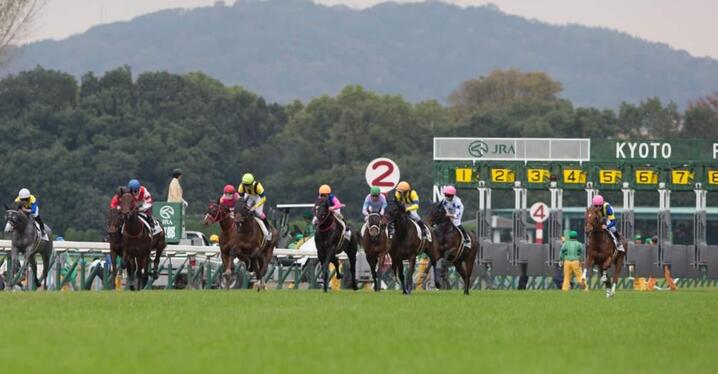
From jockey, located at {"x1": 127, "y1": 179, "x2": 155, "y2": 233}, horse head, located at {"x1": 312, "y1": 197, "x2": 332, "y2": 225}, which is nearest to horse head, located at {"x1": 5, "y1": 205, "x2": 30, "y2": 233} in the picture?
jockey, located at {"x1": 127, "y1": 179, "x2": 155, "y2": 233}

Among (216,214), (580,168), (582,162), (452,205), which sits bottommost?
(216,214)

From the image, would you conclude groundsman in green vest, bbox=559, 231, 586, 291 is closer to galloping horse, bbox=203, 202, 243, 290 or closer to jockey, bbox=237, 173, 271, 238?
galloping horse, bbox=203, 202, 243, 290

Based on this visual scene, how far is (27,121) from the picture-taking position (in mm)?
103000

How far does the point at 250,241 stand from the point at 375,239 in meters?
2.35

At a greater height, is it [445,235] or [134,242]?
[445,235]

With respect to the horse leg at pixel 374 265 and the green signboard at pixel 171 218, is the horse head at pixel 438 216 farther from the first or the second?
the green signboard at pixel 171 218

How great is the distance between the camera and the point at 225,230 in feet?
111

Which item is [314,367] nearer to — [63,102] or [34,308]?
[34,308]

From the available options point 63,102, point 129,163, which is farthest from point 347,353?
point 63,102

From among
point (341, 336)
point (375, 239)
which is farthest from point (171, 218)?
point (341, 336)

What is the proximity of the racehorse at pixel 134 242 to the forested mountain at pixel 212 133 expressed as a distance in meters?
48.3

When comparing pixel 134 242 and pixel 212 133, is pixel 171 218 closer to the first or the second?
pixel 134 242

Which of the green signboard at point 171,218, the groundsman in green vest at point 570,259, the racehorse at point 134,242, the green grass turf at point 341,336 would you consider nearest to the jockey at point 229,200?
Answer: the racehorse at point 134,242

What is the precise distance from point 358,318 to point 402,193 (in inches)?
448
